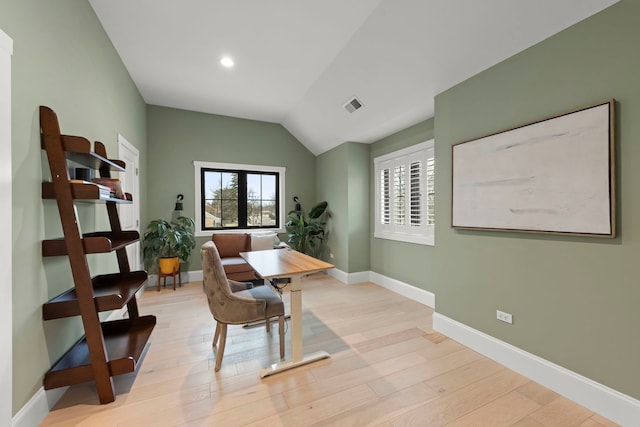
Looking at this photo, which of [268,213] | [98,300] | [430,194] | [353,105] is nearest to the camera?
[98,300]

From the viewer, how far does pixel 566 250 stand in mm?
1828

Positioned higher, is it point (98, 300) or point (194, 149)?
point (194, 149)

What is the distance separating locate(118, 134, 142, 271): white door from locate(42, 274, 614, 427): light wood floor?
1.41m

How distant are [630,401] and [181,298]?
4.44 meters

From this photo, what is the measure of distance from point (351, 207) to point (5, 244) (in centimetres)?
390

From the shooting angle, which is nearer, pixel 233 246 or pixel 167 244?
pixel 167 244

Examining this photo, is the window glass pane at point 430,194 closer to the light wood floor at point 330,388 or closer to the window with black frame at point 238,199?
the light wood floor at point 330,388

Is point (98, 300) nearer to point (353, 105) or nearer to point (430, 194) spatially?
point (353, 105)

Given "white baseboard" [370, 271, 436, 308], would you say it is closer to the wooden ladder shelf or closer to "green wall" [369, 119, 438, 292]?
"green wall" [369, 119, 438, 292]

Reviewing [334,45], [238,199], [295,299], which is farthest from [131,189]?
[334,45]

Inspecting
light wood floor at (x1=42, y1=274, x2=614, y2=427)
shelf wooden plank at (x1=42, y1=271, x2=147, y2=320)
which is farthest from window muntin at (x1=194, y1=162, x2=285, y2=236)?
shelf wooden plank at (x1=42, y1=271, x2=147, y2=320)

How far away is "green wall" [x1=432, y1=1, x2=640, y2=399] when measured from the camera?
1.55 metres

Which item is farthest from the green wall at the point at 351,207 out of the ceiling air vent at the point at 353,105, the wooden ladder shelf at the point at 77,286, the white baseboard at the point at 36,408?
the white baseboard at the point at 36,408

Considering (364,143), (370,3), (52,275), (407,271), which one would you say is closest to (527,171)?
(370,3)
